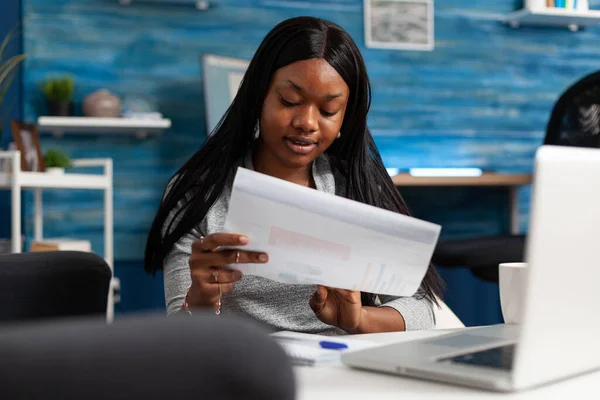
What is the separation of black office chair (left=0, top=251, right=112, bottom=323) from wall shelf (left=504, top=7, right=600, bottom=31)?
3.32m

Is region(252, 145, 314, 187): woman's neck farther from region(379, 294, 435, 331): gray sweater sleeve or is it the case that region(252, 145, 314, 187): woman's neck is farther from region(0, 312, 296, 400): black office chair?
region(0, 312, 296, 400): black office chair

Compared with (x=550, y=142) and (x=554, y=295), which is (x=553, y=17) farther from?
(x=554, y=295)

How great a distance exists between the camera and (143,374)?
341 millimetres

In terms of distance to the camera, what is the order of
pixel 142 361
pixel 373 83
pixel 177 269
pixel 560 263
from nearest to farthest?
pixel 142 361, pixel 560 263, pixel 177 269, pixel 373 83

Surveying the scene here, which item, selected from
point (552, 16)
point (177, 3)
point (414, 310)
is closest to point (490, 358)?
point (414, 310)

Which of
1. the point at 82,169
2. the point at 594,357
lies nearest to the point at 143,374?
the point at 594,357

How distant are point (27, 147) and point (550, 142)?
77.1 inches

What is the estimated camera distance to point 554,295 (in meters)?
0.70

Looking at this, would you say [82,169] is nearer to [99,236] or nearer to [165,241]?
[99,236]

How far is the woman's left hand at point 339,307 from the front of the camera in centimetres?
122

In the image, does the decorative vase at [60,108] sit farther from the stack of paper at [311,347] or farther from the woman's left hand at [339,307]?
the stack of paper at [311,347]

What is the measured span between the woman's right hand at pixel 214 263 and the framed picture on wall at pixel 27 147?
6.80 ft

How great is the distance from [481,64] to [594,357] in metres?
3.53

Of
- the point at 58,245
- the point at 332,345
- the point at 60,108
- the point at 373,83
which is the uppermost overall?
the point at 373,83
